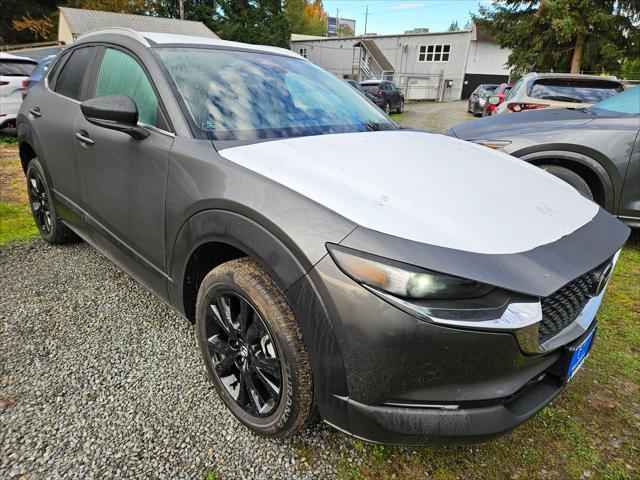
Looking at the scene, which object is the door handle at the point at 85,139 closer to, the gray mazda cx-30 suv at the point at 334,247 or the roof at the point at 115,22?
the gray mazda cx-30 suv at the point at 334,247

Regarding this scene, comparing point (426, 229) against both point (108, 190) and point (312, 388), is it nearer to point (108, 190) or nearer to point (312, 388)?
point (312, 388)

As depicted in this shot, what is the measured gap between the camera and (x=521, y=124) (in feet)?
13.2

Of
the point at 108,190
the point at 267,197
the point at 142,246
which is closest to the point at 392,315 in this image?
the point at 267,197

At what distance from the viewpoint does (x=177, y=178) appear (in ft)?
6.14

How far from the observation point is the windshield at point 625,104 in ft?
12.6

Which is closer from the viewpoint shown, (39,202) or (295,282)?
(295,282)

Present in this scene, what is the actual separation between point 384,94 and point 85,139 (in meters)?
17.6

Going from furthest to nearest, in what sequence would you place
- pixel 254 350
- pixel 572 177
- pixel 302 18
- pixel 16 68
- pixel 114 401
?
pixel 302 18 < pixel 16 68 < pixel 572 177 < pixel 114 401 < pixel 254 350

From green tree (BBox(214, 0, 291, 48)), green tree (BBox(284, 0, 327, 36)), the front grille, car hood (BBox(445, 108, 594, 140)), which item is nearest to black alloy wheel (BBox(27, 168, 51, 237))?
the front grille

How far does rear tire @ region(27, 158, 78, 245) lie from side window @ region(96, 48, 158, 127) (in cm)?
115

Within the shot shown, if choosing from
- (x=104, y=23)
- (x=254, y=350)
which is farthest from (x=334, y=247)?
(x=104, y=23)

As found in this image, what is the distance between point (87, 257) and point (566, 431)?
11.5 feet

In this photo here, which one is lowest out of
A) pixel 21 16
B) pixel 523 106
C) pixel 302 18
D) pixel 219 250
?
pixel 219 250

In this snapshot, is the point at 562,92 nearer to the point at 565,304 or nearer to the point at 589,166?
the point at 589,166
